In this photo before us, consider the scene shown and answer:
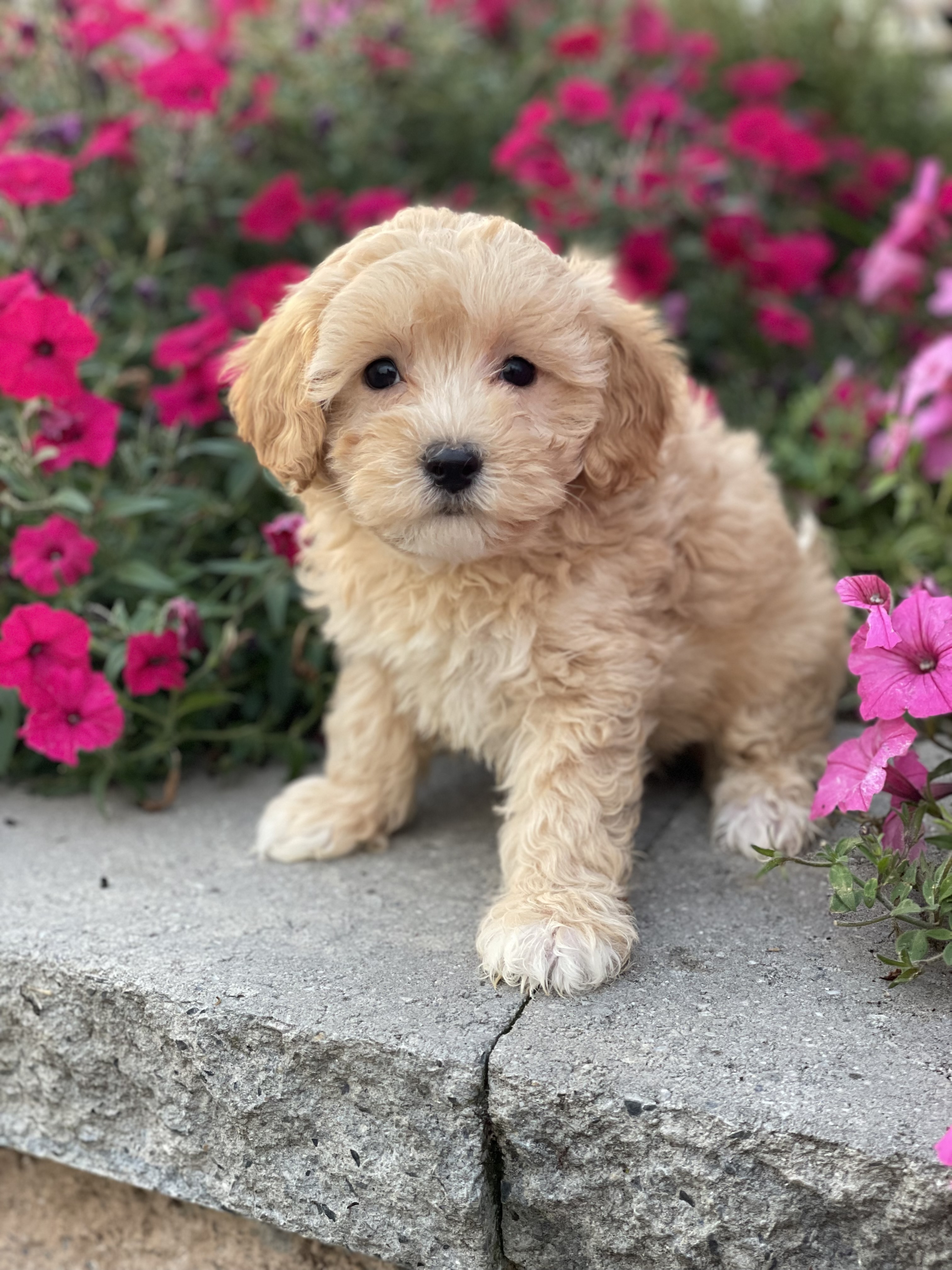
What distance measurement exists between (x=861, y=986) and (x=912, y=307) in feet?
10.8

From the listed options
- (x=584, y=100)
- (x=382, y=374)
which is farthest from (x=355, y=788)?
(x=584, y=100)

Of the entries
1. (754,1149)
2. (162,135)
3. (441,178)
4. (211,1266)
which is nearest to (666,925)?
(754,1149)

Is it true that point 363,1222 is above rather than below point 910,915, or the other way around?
below

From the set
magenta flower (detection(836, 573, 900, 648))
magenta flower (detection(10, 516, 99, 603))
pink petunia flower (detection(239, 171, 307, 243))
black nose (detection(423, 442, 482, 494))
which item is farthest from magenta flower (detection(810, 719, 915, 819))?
pink petunia flower (detection(239, 171, 307, 243))

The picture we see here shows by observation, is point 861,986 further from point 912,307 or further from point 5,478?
point 912,307

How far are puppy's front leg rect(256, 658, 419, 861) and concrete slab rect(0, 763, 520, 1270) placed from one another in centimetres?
6

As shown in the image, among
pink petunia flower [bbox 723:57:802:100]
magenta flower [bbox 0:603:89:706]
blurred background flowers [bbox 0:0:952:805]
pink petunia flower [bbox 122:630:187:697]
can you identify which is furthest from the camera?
pink petunia flower [bbox 723:57:802:100]

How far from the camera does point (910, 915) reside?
225cm

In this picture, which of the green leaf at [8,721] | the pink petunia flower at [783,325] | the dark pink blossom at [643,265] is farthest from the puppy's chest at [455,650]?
the pink petunia flower at [783,325]

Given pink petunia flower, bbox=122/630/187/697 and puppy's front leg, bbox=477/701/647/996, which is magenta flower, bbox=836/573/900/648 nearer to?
puppy's front leg, bbox=477/701/647/996

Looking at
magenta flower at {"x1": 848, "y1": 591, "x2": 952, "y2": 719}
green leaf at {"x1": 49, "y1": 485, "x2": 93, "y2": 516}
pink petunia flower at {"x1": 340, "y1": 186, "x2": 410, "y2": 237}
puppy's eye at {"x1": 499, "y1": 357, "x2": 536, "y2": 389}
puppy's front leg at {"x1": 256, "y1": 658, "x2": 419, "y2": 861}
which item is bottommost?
puppy's front leg at {"x1": 256, "y1": 658, "x2": 419, "y2": 861}

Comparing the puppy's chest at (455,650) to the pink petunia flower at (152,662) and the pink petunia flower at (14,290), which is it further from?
the pink petunia flower at (14,290)

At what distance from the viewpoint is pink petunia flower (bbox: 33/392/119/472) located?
2.95 m

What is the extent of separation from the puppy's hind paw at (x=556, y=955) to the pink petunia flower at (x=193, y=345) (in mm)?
1855
